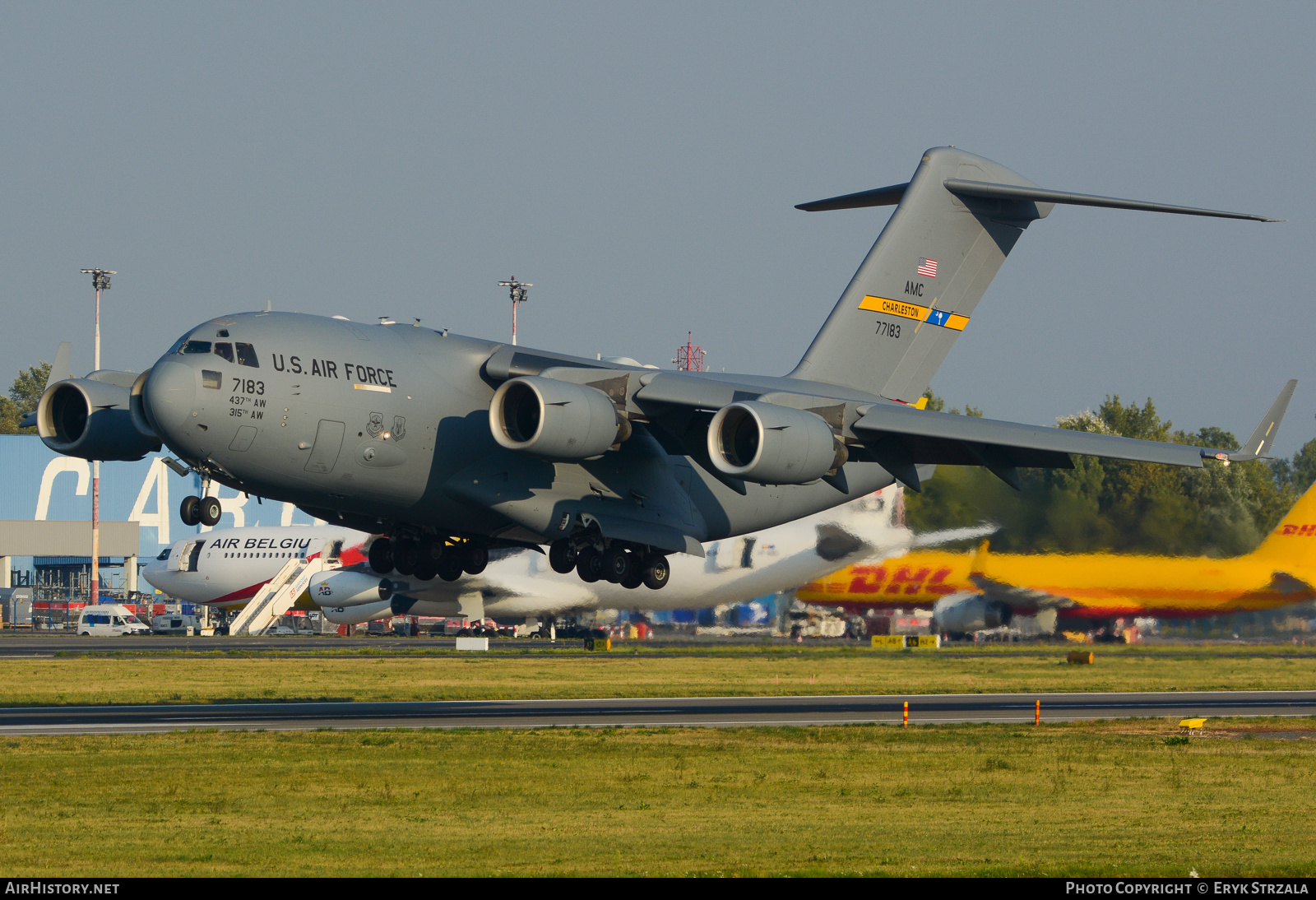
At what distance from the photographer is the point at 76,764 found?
56.9ft

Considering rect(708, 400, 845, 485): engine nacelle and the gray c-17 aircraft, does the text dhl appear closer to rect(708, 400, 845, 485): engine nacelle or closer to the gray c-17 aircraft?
the gray c-17 aircraft

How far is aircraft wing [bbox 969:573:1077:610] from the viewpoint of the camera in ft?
116

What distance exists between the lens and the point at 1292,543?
35188 millimetres

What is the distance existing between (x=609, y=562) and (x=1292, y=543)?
69.0 ft

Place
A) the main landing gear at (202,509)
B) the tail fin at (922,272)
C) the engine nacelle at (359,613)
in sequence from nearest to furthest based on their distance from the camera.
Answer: the main landing gear at (202,509), the tail fin at (922,272), the engine nacelle at (359,613)

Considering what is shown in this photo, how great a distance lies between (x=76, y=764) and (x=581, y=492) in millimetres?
7158

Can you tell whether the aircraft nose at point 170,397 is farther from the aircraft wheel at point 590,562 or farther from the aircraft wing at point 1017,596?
the aircraft wing at point 1017,596

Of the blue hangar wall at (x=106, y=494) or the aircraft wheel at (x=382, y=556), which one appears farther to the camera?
the blue hangar wall at (x=106, y=494)

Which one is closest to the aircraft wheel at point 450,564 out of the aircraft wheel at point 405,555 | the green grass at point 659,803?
the aircraft wheel at point 405,555

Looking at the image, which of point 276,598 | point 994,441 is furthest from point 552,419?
point 276,598

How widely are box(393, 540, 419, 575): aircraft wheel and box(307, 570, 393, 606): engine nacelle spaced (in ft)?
99.7

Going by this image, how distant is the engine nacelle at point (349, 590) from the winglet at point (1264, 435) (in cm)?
3707

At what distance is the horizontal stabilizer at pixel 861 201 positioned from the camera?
24.4 m

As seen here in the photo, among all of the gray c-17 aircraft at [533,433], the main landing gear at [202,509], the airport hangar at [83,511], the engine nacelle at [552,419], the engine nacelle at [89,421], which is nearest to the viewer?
the gray c-17 aircraft at [533,433]
